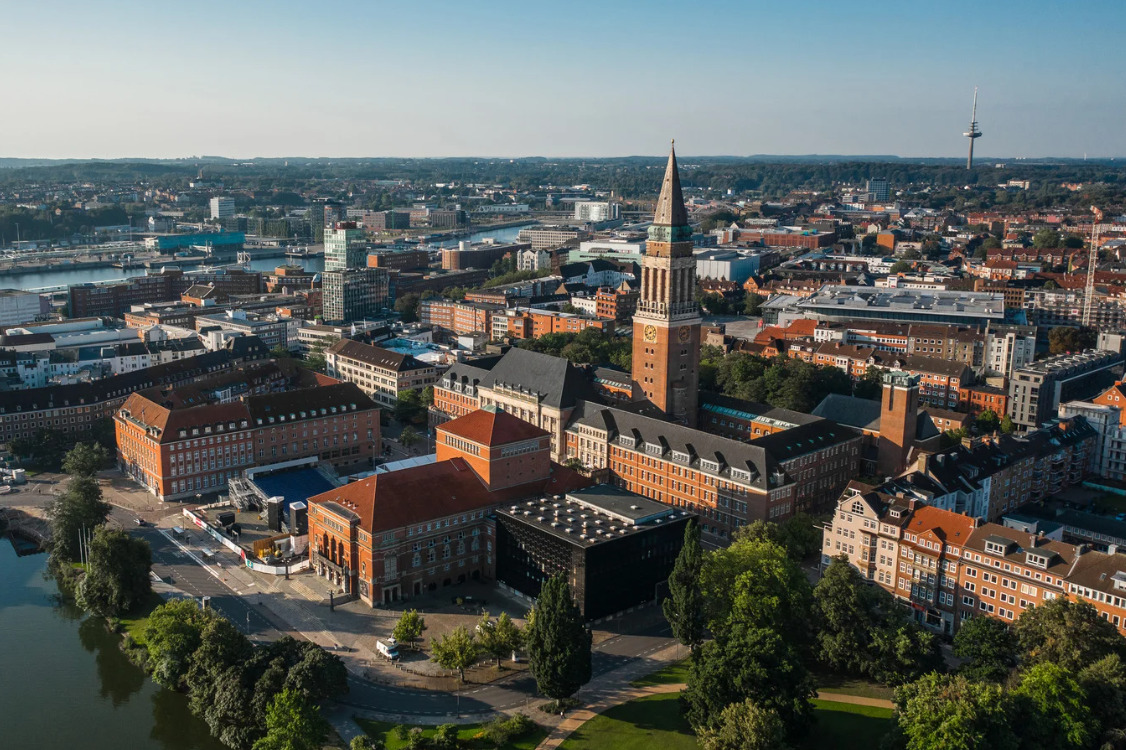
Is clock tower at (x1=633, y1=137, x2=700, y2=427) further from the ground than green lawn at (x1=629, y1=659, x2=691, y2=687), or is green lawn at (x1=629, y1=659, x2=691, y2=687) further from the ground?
clock tower at (x1=633, y1=137, x2=700, y2=427)

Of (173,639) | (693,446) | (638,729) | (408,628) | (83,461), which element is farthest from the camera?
(83,461)

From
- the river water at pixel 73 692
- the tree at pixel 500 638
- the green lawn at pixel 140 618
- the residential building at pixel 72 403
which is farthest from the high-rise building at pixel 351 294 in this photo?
the tree at pixel 500 638

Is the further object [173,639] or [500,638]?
[500,638]

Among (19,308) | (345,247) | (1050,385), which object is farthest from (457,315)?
(1050,385)

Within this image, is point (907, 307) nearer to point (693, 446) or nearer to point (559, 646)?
point (693, 446)

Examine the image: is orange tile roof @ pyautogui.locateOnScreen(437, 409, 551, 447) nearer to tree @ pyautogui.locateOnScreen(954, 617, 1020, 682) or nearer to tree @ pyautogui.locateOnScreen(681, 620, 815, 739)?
tree @ pyautogui.locateOnScreen(681, 620, 815, 739)

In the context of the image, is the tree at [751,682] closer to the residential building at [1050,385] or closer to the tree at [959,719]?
the tree at [959,719]

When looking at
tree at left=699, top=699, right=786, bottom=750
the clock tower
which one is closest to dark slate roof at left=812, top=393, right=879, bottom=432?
the clock tower
